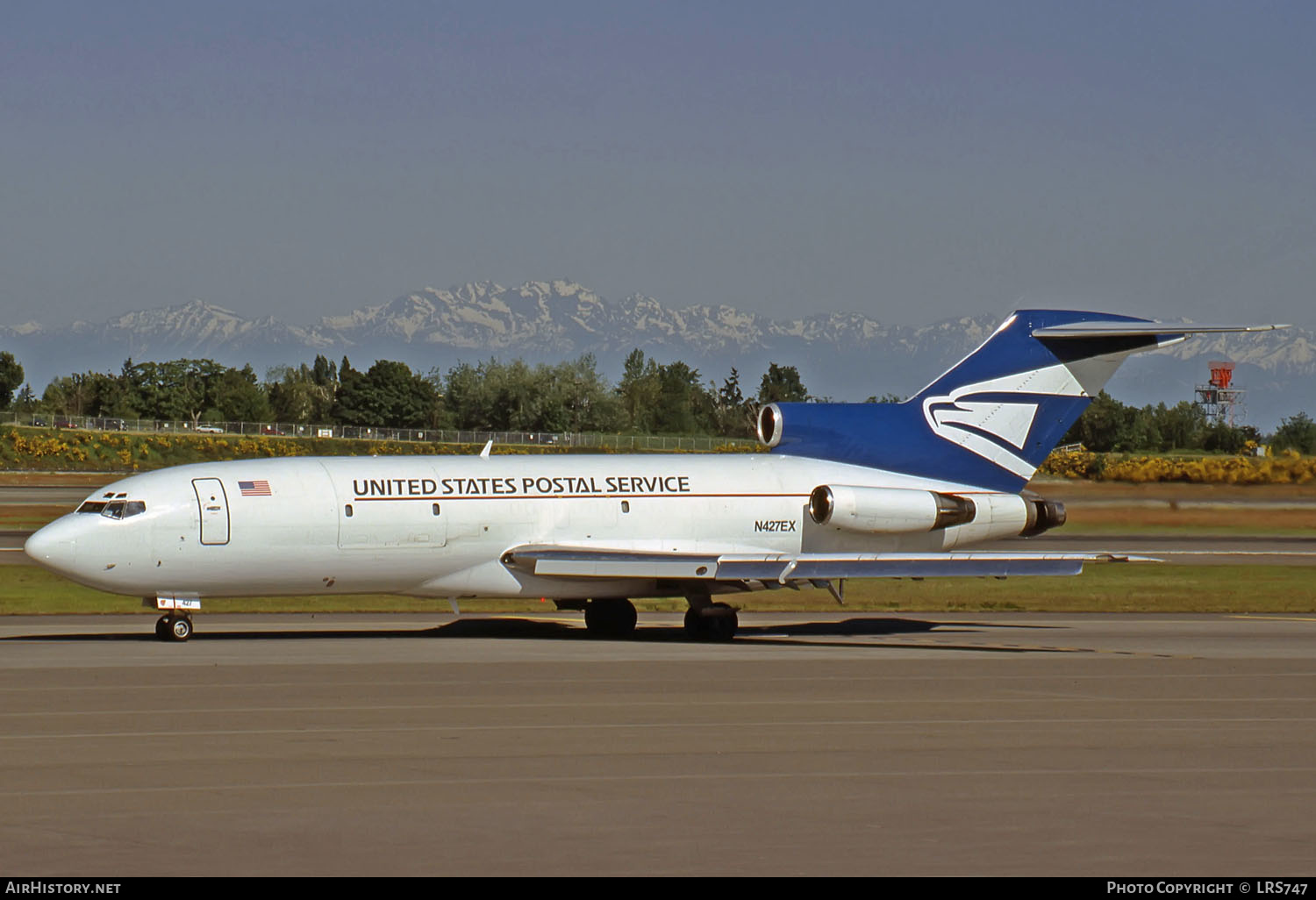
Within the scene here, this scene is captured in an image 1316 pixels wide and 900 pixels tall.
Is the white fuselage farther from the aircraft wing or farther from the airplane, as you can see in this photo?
the aircraft wing

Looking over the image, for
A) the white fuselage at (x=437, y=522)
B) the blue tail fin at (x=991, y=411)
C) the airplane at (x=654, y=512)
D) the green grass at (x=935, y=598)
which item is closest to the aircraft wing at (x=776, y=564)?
the airplane at (x=654, y=512)

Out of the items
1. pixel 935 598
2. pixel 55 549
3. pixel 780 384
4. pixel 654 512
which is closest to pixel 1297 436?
pixel 935 598

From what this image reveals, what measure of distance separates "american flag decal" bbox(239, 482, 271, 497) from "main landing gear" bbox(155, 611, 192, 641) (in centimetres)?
249

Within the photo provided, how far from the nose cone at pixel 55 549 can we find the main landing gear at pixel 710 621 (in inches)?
451

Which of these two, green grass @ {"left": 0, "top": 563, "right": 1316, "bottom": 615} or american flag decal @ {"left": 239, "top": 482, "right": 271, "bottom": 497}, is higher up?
american flag decal @ {"left": 239, "top": 482, "right": 271, "bottom": 497}

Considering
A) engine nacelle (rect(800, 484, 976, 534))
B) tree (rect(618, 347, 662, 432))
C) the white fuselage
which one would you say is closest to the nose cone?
the white fuselage

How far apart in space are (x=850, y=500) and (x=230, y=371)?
418ft

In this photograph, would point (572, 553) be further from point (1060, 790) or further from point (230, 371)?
point (230, 371)

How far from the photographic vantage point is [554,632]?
33531 millimetres

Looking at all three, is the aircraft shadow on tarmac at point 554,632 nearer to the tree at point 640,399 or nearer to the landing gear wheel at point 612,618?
the landing gear wheel at point 612,618

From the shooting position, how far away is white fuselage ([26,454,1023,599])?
28781mm

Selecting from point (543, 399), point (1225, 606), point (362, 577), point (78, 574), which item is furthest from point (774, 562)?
point (543, 399)

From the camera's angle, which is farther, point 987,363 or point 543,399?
point 543,399

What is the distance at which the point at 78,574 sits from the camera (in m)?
28.4
